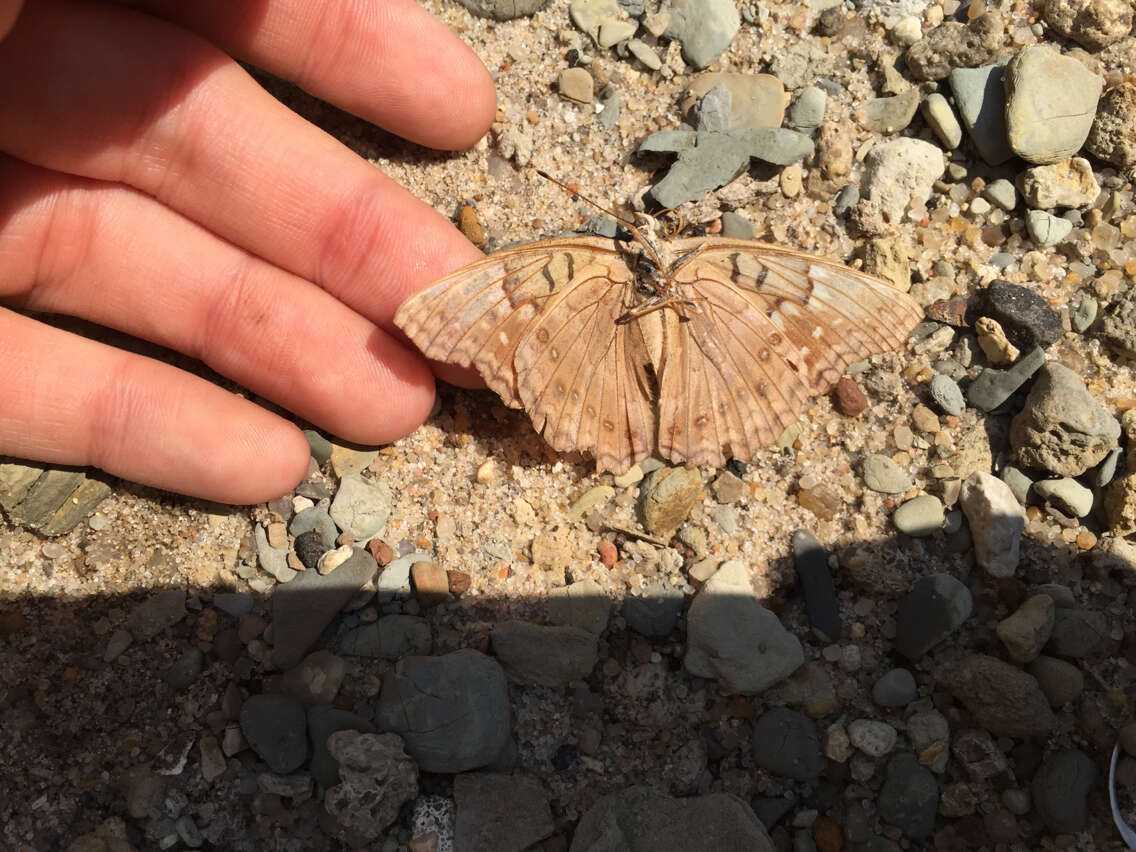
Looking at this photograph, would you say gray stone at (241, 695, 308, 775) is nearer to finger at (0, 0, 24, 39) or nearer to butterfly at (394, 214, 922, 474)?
butterfly at (394, 214, 922, 474)

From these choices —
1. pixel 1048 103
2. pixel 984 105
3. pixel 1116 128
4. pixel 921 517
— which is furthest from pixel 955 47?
pixel 921 517

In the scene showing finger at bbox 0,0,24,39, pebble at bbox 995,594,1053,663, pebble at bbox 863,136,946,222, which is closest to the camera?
finger at bbox 0,0,24,39

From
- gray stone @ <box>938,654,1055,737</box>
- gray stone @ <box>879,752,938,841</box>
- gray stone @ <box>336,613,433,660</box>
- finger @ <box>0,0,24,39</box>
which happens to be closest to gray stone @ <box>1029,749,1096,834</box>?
gray stone @ <box>938,654,1055,737</box>

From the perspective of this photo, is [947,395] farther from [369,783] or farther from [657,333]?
[369,783]

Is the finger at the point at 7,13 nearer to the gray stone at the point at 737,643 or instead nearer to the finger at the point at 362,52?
the finger at the point at 362,52

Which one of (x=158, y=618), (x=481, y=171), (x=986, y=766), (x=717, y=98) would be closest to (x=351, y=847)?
(x=158, y=618)

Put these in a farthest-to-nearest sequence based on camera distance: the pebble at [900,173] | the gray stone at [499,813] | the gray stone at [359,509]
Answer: the pebble at [900,173] < the gray stone at [359,509] < the gray stone at [499,813]

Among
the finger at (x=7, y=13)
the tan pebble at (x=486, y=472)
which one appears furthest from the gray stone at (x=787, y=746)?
the finger at (x=7, y=13)

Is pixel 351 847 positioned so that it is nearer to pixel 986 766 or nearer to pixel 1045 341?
pixel 986 766
